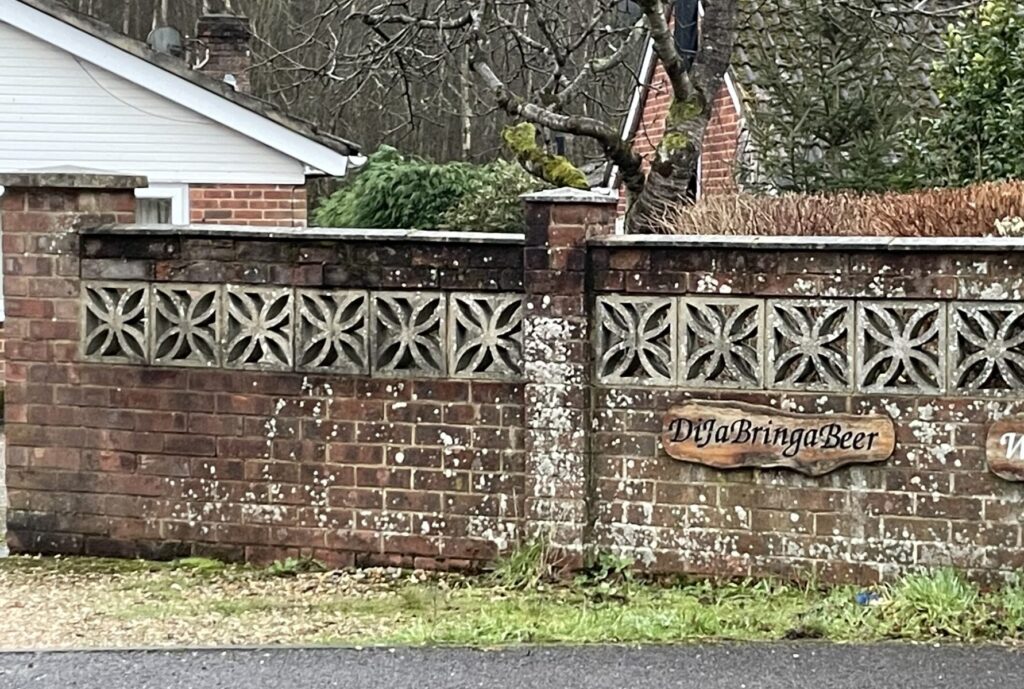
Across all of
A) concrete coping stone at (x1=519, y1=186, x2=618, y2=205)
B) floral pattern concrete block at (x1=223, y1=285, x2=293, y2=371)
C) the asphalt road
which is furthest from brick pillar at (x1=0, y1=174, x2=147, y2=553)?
concrete coping stone at (x1=519, y1=186, x2=618, y2=205)

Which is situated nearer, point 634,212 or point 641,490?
point 641,490

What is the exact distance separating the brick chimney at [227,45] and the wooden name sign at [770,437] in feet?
32.3

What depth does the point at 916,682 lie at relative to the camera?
196 inches

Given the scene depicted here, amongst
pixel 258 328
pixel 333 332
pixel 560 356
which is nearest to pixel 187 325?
pixel 258 328

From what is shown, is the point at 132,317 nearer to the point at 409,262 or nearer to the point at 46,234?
the point at 46,234

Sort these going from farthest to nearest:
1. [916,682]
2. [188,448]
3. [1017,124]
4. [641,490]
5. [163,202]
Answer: [163,202] → [1017,124] → [188,448] → [641,490] → [916,682]

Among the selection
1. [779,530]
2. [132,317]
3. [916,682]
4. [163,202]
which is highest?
[163,202]

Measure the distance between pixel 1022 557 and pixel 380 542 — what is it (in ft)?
9.52

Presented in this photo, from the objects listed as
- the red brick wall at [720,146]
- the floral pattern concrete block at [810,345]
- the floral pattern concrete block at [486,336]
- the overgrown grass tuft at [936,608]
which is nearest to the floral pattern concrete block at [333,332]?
the floral pattern concrete block at [486,336]

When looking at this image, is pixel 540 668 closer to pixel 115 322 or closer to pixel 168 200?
pixel 115 322

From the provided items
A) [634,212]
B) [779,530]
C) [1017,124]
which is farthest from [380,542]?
[1017,124]

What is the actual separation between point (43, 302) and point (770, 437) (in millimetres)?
3648

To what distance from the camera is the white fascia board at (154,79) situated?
11.9 m

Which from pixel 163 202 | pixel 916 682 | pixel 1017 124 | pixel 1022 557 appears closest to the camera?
pixel 916 682
